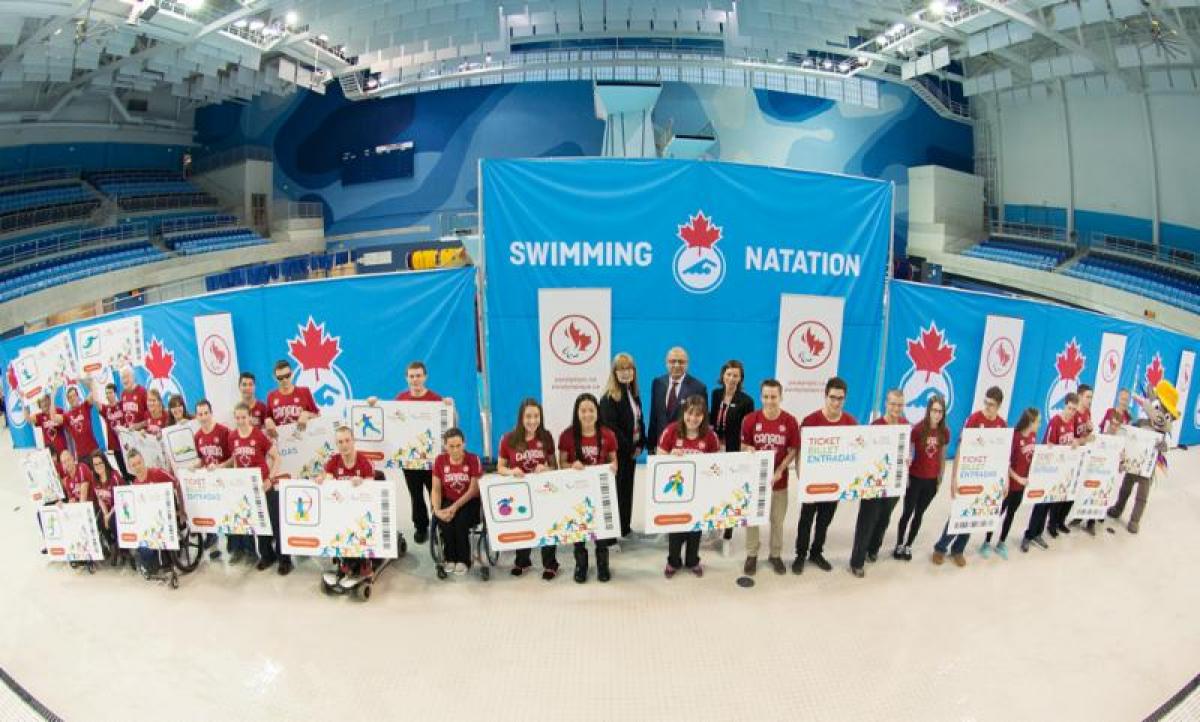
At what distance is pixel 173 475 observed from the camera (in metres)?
Result: 5.37

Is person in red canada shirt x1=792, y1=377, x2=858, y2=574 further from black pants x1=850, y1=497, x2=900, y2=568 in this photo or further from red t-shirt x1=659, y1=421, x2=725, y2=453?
red t-shirt x1=659, y1=421, x2=725, y2=453

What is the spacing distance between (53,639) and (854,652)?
5488 mm

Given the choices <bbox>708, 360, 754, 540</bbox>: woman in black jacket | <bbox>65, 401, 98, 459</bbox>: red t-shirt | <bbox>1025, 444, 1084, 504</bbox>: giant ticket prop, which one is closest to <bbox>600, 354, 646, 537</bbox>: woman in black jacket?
<bbox>708, 360, 754, 540</bbox>: woman in black jacket

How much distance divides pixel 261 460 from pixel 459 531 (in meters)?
1.76

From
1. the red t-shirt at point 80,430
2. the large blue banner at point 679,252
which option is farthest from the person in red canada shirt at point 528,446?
the red t-shirt at point 80,430

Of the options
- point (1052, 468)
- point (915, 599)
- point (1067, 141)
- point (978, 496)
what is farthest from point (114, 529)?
point (1067, 141)

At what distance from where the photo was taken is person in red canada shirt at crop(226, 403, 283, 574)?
16.6 feet

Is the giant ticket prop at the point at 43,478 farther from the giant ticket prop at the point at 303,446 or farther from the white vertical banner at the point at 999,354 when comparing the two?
the white vertical banner at the point at 999,354

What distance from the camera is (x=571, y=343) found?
619 centimetres

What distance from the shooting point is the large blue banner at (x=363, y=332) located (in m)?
6.13

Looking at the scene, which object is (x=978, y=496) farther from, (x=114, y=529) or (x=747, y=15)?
(x=747, y=15)

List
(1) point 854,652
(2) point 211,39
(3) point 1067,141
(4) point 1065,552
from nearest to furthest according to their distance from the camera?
(1) point 854,652 → (4) point 1065,552 → (2) point 211,39 → (3) point 1067,141

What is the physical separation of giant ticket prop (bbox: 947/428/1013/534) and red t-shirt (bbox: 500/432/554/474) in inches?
130

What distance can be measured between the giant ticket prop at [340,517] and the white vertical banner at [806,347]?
13.0 ft
